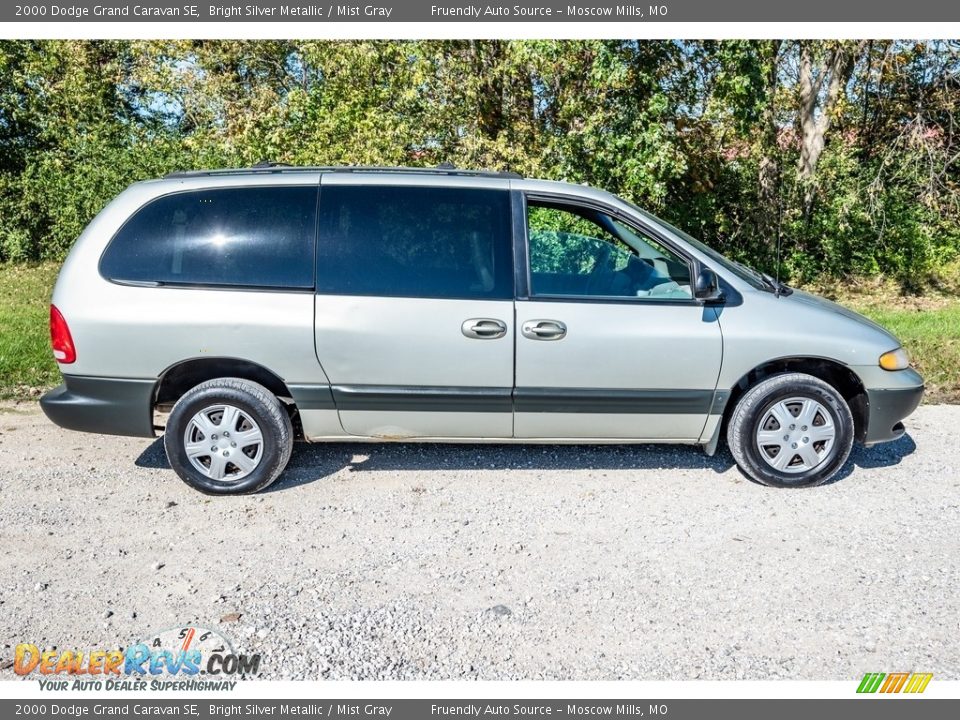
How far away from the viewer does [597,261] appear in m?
5.10

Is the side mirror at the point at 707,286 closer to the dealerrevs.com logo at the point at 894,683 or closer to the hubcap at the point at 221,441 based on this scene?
the dealerrevs.com logo at the point at 894,683

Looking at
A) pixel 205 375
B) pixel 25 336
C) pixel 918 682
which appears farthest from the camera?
pixel 25 336

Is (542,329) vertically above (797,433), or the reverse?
(542,329)

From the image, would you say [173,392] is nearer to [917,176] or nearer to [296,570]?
[296,570]

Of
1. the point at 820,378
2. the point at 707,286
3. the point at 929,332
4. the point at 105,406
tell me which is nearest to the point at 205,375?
the point at 105,406

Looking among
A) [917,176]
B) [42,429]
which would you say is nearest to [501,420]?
[42,429]

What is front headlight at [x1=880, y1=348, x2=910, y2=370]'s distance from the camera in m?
4.92

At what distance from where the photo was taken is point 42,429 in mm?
5953

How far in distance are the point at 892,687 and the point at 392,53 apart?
29.2 feet

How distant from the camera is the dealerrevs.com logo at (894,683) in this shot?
308 cm

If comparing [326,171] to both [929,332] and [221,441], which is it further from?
[929,332]

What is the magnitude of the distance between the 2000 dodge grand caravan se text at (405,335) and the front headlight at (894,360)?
0.06 ft

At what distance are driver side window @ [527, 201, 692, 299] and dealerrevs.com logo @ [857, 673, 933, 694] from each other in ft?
7.72

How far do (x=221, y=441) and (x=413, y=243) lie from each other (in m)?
1.61
